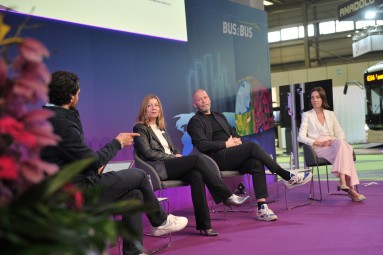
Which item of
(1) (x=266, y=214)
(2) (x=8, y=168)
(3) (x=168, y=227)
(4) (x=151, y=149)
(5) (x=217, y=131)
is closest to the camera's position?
(2) (x=8, y=168)

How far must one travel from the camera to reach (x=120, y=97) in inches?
182

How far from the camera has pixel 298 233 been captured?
3783 millimetres

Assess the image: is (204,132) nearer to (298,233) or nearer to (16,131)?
(298,233)

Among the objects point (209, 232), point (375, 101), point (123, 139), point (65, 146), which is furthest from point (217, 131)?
point (375, 101)

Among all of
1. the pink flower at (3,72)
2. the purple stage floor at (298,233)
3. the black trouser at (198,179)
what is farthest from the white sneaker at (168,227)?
the pink flower at (3,72)

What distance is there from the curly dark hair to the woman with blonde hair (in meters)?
1.36

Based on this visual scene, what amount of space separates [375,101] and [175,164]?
377 inches

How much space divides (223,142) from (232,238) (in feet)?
3.98

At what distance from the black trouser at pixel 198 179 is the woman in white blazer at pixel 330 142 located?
5.24ft

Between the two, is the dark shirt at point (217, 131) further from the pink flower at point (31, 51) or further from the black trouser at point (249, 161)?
the pink flower at point (31, 51)

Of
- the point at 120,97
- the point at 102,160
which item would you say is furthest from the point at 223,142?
the point at 102,160

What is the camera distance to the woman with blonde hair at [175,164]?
152 inches

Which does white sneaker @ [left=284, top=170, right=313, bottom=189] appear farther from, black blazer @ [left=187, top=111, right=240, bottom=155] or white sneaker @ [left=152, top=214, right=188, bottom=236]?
white sneaker @ [left=152, top=214, right=188, bottom=236]

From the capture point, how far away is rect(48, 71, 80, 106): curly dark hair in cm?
276
